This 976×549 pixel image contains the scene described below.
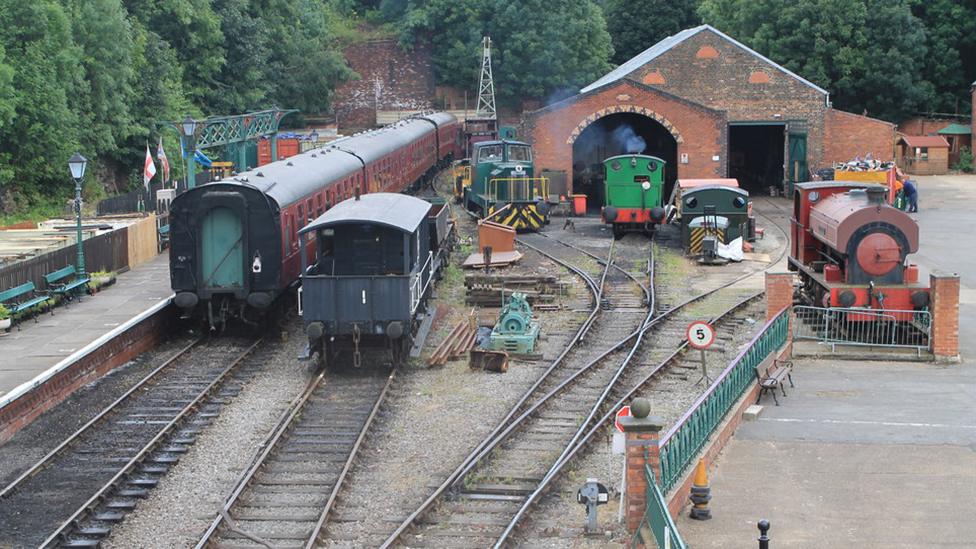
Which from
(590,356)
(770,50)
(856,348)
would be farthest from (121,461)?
(770,50)

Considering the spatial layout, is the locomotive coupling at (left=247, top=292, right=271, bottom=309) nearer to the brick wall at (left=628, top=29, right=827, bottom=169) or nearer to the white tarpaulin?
the white tarpaulin

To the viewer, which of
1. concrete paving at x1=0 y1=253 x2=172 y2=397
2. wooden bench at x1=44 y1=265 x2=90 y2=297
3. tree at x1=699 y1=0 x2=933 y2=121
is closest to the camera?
concrete paving at x1=0 y1=253 x2=172 y2=397

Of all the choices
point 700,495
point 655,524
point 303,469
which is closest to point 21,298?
point 303,469

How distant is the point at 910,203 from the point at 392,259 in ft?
89.4

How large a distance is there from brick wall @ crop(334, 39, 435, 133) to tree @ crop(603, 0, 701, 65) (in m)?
11.9

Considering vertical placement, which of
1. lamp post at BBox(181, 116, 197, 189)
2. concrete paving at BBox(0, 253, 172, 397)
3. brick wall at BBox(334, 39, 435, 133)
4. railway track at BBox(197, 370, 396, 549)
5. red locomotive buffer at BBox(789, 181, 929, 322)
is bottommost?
railway track at BBox(197, 370, 396, 549)

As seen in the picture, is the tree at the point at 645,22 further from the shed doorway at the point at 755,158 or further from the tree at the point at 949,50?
the shed doorway at the point at 755,158

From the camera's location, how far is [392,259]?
2023 centimetres

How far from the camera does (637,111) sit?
1662 inches

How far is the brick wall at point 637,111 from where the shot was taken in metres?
42.0

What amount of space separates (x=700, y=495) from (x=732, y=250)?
20.0 meters

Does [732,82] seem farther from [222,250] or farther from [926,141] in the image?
[222,250]

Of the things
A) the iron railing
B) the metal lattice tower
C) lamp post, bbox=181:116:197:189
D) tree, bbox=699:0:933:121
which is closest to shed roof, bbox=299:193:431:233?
the iron railing

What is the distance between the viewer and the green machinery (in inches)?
798
